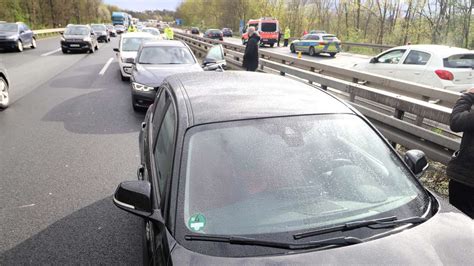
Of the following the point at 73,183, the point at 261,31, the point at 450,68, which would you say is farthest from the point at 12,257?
the point at 261,31

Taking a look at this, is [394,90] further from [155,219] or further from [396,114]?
[155,219]

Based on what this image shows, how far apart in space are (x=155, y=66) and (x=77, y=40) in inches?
615

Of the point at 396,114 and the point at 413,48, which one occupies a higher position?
the point at 413,48

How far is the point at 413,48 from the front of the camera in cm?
909

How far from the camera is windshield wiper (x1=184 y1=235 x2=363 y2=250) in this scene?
1.74 meters

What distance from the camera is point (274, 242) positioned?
1751 millimetres

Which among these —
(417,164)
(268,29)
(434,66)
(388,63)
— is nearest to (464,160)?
(417,164)

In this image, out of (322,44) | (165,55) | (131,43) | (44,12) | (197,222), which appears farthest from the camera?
(44,12)

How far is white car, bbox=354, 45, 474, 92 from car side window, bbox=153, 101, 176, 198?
7.25 meters

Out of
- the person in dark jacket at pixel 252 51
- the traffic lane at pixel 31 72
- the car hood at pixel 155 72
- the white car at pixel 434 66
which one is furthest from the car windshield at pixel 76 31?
the white car at pixel 434 66

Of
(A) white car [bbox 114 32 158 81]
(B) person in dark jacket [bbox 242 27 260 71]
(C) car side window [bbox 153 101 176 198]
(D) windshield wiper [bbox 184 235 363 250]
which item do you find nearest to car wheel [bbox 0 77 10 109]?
(A) white car [bbox 114 32 158 81]

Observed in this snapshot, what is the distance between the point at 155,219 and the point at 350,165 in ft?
4.11

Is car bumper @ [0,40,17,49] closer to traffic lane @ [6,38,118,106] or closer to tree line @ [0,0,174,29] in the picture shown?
traffic lane @ [6,38,118,106]

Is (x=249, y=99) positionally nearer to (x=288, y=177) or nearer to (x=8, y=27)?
(x=288, y=177)
